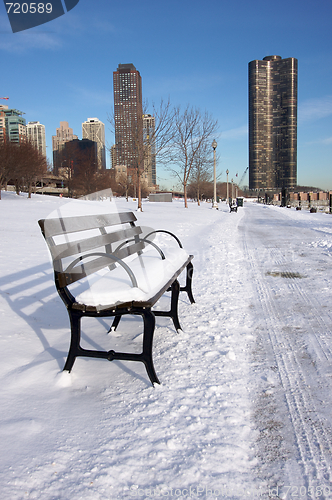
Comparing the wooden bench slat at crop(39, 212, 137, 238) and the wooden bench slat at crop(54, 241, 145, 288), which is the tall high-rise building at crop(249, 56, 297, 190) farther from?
the wooden bench slat at crop(54, 241, 145, 288)

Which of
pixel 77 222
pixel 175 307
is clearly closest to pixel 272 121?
pixel 175 307

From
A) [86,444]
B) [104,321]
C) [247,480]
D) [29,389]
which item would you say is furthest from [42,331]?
[247,480]

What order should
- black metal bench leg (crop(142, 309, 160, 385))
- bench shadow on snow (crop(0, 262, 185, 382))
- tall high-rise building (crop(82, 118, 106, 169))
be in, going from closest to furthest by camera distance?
black metal bench leg (crop(142, 309, 160, 385))
bench shadow on snow (crop(0, 262, 185, 382))
tall high-rise building (crop(82, 118, 106, 169))

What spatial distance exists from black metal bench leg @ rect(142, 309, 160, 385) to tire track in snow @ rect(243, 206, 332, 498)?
0.84 metres

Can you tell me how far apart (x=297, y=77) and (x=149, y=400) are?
158997 millimetres

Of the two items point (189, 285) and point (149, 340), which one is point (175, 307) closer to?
point (189, 285)

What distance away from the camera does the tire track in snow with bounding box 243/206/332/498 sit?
5.41 ft

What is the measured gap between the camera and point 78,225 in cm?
293

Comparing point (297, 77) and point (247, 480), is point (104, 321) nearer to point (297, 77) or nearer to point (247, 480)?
point (247, 480)

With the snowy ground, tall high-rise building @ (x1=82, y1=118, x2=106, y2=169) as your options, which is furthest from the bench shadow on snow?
tall high-rise building @ (x1=82, y1=118, x2=106, y2=169)

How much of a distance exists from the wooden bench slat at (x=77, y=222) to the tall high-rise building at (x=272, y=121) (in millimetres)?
136706

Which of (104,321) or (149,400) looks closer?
(149,400)

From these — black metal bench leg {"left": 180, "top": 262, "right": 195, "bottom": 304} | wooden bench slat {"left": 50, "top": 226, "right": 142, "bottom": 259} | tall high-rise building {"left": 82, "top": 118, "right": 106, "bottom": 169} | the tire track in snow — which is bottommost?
the tire track in snow

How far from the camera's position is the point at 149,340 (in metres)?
2.32
